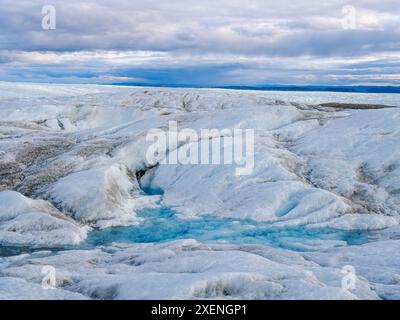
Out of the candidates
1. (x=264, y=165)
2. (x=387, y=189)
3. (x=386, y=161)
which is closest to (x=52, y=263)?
(x=264, y=165)

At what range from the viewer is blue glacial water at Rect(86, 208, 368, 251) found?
19.9m

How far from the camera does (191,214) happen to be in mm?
23297

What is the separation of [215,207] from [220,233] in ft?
10.7

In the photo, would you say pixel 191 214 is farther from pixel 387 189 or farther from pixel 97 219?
pixel 387 189

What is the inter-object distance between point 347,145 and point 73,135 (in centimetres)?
1933

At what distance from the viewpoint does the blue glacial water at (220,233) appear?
1986 centimetres

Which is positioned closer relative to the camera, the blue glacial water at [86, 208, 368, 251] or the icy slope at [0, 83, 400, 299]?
the icy slope at [0, 83, 400, 299]

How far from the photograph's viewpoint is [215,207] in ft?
78.5

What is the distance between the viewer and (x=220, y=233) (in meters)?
20.8

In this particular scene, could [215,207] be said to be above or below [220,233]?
above

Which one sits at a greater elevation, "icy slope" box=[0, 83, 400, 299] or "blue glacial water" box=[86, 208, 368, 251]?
"icy slope" box=[0, 83, 400, 299]

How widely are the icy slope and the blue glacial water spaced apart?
0.11m

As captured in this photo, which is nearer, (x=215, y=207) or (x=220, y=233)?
(x=220, y=233)

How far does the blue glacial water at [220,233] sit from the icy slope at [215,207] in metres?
0.11
